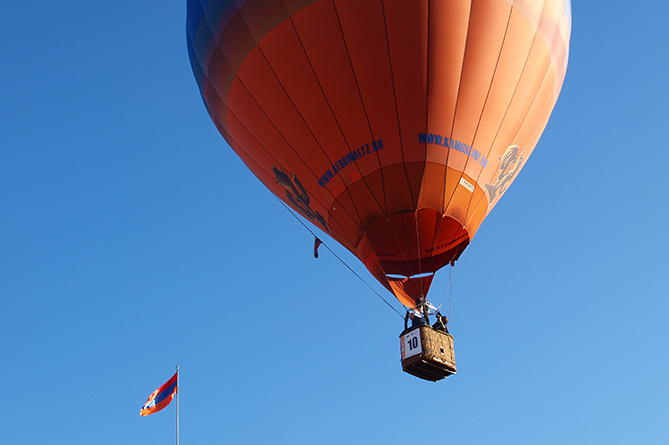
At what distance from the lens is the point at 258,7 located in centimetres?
1217

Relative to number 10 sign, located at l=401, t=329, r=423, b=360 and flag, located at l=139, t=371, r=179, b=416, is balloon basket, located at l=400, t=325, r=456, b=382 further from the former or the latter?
flag, located at l=139, t=371, r=179, b=416

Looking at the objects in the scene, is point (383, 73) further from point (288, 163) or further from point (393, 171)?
point (288, 163)

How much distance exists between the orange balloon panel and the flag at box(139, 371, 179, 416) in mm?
5142

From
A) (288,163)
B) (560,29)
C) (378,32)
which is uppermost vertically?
(560,29)

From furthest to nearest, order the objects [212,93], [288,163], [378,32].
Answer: [212,93] → [288,163] → [378,32]

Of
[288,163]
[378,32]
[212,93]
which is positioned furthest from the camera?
[212,93]

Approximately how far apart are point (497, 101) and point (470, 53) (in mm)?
946

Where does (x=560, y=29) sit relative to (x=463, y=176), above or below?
above

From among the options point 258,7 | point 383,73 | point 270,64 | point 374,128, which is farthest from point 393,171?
point 258,7

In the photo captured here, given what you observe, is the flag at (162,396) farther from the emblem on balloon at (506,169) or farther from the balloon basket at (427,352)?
the emblem on balloon at (506,169)

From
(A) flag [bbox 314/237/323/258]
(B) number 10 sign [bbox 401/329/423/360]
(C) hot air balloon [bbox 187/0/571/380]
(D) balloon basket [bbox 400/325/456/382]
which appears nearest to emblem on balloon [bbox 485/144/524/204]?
(C) hot air balloon [bbox 187/0/571/380]

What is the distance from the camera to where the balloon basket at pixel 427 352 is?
11.1 m

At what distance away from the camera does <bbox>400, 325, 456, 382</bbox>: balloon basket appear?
11.1 metres

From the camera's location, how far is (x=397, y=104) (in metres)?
11.8
